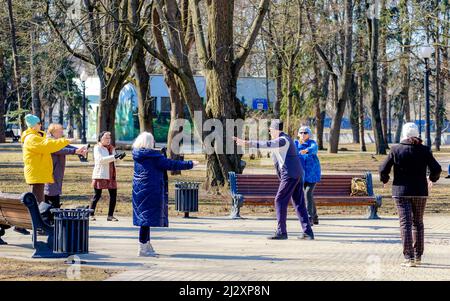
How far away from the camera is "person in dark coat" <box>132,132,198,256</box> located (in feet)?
40.0

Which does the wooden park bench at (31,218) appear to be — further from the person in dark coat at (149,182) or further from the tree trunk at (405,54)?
the tree trunk at (405,54)

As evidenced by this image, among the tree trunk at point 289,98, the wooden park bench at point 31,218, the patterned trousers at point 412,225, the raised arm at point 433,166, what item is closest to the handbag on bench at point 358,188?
the raised arm at point 433,166

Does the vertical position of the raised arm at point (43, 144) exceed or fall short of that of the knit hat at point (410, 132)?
it falls short

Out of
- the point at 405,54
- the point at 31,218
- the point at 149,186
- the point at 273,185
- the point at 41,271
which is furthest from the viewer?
the point at 405,54

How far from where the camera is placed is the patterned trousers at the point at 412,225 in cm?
1192

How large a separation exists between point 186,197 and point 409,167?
23.4 feet

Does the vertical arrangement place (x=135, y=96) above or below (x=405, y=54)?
below

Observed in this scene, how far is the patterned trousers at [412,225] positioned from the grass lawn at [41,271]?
3.64m

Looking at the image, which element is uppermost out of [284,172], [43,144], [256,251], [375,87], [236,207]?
[375,87]

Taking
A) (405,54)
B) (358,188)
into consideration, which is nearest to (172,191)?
(358,188)

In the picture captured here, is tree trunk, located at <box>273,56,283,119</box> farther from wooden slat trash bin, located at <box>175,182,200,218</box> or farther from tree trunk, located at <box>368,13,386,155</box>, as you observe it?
wooden slat trash bin, located at <box>175,182,200,218</box>

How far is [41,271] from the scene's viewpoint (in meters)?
10.9

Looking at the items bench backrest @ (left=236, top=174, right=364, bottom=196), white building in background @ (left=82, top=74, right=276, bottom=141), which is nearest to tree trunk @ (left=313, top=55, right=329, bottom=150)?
white building in background @ (left=82, top=74, right=276, bottom=141)

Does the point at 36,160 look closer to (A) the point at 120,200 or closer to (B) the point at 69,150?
(B) the point at 69,150
